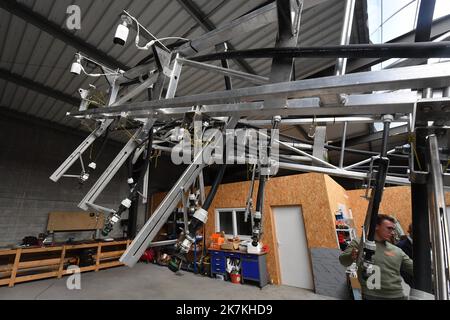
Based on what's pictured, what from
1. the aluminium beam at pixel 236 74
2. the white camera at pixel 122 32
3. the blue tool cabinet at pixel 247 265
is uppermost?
the white camera at pixel 122 32

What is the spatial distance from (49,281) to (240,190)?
505 cm

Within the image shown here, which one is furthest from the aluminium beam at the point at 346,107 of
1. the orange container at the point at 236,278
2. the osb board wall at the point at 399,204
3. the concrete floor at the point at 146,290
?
the osb board wall at the point at 399,204

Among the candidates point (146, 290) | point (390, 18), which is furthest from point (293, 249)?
point (390, 18)

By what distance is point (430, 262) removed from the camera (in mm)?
734

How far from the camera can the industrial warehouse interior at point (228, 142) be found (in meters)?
0.84

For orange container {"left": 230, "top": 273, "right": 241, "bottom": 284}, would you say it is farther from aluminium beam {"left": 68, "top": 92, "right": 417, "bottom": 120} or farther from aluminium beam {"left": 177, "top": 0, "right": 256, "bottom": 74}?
aluminium beam {"left": 68, "top": 92, "right": 417, "bottom": 120}

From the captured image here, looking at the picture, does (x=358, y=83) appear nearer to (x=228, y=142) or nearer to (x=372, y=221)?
(x=372, y=221)

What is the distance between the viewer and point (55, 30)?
3.08 metres

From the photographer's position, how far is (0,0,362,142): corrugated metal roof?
2.73 meters

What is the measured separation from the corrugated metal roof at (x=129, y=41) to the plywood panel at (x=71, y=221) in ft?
12.9

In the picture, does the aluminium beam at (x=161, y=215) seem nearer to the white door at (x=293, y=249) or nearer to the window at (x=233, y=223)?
the white door at (x=293, y=249)

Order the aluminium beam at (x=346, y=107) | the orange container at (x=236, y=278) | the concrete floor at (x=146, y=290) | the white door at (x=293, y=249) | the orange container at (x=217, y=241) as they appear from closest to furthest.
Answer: the aluminium beam at (x=346, y=107), the concrete floor at (x=146, y=290), the white door at (x=293, y=249), the orange container at (x=236, y=278), the orange container at (x=217, y=241)

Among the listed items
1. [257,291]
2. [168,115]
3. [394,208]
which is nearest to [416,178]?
[168,115]
